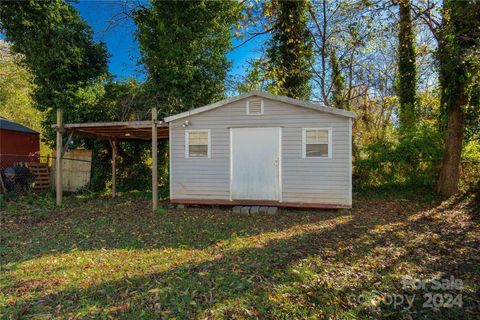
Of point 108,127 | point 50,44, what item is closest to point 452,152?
point 108,127

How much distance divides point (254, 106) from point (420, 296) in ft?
17.4

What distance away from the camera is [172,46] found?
35.9 feet

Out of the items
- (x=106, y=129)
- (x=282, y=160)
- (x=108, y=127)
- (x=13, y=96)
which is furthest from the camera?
(x=13, y=96)

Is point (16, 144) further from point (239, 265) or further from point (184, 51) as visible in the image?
point (239, 265)

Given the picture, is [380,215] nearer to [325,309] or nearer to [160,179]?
[325,309]

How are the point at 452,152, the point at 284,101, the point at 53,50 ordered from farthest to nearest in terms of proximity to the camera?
the point at 53,50 < the point at 452,152 < the point at 284,101

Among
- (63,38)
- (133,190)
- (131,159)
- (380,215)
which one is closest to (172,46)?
(63,38)

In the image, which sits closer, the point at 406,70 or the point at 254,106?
the point at 254,106

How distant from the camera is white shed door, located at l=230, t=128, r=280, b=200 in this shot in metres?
7.20

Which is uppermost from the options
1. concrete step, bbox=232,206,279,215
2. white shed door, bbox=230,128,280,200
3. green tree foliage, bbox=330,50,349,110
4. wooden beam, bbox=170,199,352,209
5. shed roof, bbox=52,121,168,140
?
green tree foliage, bbox=330,50,349,110

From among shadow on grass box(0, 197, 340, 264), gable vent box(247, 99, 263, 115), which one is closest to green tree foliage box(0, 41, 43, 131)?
shadow on grass box(0, 197, 340, 264)

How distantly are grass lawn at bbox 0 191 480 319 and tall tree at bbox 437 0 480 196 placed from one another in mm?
2213

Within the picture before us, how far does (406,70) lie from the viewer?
36.1ft

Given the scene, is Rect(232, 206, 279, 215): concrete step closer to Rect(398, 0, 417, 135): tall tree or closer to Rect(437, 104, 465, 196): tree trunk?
Rect(437, 104, 465, 196): tree trunk
